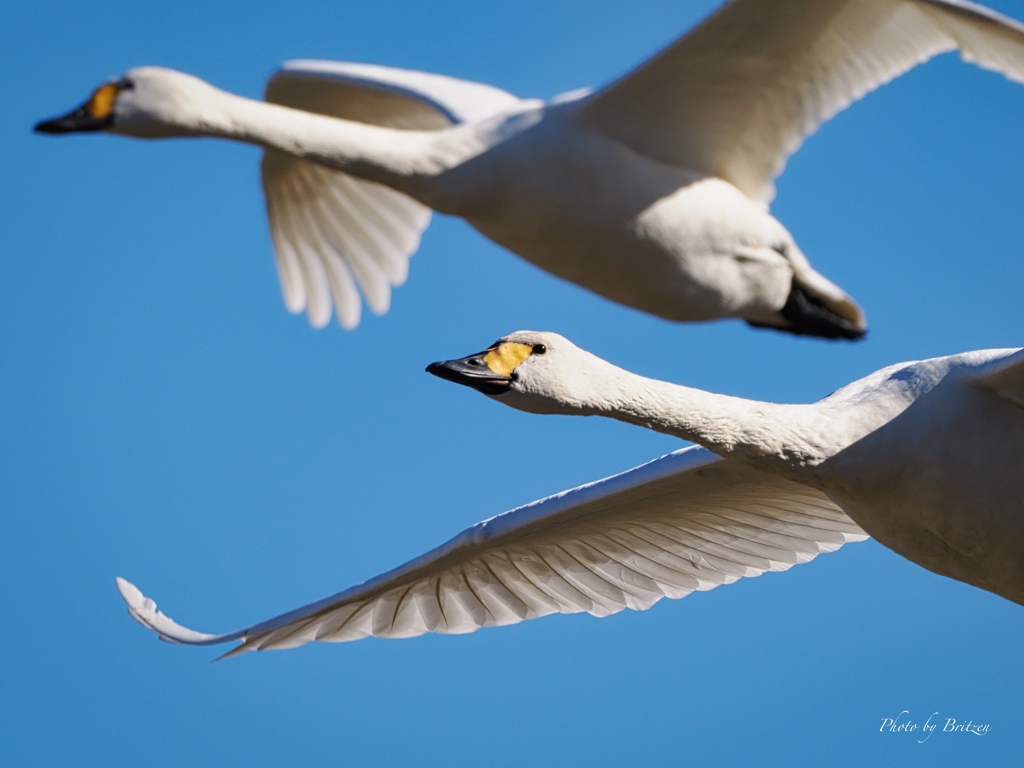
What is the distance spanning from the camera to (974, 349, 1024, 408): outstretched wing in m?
9.46

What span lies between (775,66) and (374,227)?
3.54m

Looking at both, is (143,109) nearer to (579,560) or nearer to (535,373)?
(535,373)

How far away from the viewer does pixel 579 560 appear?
11.8 metres

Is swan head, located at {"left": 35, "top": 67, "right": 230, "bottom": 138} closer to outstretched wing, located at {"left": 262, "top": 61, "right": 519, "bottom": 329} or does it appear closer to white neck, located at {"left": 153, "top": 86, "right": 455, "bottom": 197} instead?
white neck, located at {"left": 153, "top": 86, "right": 455, "bottom": 197}

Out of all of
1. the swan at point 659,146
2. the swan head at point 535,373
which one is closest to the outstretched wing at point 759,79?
the swan at point 659,146

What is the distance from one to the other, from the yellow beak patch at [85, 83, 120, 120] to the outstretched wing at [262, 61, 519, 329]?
2.75m

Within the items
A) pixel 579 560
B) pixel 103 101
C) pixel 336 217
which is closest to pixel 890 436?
pixel 579 560

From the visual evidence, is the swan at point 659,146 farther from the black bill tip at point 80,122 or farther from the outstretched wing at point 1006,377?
the outstretched wing at point 1006,377

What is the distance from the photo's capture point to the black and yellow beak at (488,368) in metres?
9.44

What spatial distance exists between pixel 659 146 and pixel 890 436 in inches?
74.0

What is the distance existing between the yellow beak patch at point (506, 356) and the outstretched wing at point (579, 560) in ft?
5.00

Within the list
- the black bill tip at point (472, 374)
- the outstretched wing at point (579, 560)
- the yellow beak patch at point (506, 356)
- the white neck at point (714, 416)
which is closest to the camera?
the black bill tip at point (472, 374)

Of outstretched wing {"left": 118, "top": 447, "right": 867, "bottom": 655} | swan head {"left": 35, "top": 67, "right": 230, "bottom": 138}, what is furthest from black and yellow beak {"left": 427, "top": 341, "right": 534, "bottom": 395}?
swan head {"left": 35, "top": 67, "right": 230, "bottom": 138}

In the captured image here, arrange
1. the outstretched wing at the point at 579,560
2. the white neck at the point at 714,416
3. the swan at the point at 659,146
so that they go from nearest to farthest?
the white neck at the point at 714,416 < the swan at the point at 659,146 < the outstretched wing at the point at 579,560
